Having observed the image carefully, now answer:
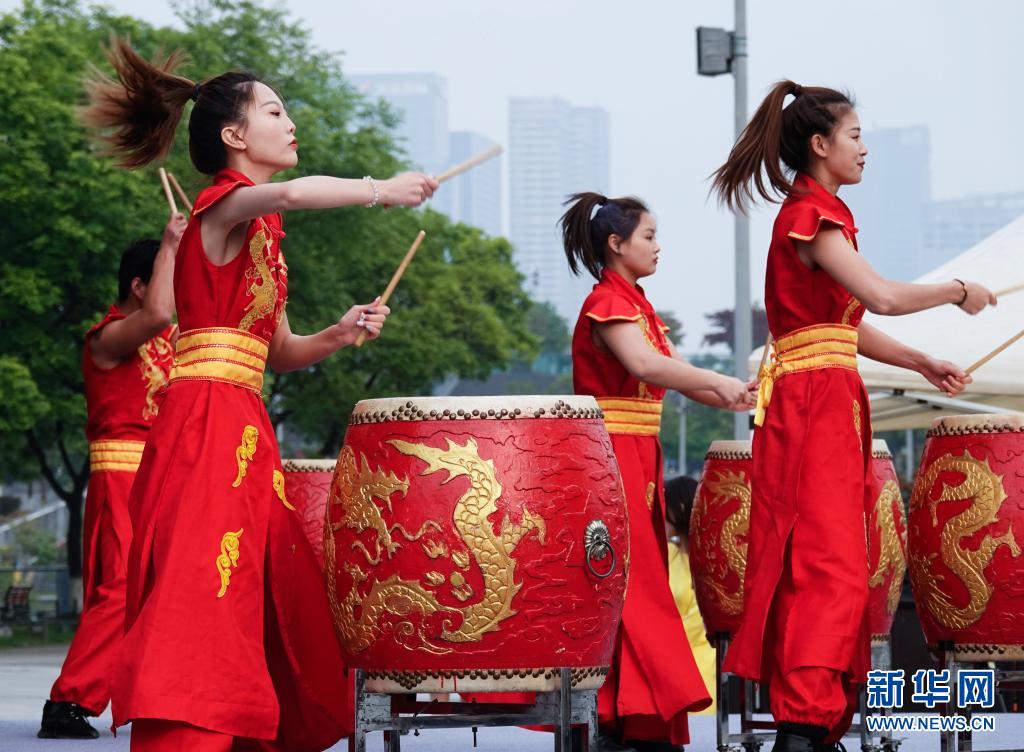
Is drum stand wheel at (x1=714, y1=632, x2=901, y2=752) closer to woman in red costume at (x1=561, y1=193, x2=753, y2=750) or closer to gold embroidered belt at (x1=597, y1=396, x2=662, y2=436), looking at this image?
woman in red costume at (x1=561, y1=193, x2=753, y2=750)

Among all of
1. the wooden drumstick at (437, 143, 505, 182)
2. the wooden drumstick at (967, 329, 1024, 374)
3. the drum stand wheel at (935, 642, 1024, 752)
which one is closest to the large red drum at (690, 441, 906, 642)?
the drum stand wheel at (935, 642, 1024, 752)

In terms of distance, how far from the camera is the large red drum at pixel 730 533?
16.8 feet

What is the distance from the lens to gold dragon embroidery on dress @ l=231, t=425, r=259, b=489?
3.79 metres

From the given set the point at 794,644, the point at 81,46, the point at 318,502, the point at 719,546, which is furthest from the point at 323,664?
the point at 81,46

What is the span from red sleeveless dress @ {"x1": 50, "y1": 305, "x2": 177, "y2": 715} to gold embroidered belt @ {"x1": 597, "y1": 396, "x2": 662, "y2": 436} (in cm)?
165

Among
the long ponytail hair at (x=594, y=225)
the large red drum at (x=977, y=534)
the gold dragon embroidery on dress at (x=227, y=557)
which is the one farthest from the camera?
the long ponytail hair at (x=594, y=225)

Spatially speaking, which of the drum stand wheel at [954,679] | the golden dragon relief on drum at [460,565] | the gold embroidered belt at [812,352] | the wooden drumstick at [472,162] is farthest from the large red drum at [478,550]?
the drum stand wheel at [954,679]

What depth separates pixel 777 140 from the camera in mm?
4445

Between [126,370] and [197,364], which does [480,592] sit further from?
[126,370]

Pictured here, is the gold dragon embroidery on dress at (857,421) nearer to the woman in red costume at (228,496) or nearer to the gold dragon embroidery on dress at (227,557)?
the woman in red costume at (228,496)

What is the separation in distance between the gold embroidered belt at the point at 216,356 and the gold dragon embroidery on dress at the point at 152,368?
6.29 ft

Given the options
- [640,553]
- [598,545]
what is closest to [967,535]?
[640,553]

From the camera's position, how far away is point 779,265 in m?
4.36

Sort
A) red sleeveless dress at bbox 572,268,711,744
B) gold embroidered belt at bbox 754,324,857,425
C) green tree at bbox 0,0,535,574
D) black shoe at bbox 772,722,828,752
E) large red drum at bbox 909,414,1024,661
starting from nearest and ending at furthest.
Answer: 1. black shoe at bbox 772,722,828,752
2. gold embroidered belt at bbox 754,324,857,425
3. large red drum at bbox 909,414,1024,661
4. red sleeveless dress at bbox 572,268,711,744
5. green tree at bbox 0,0,535,574
